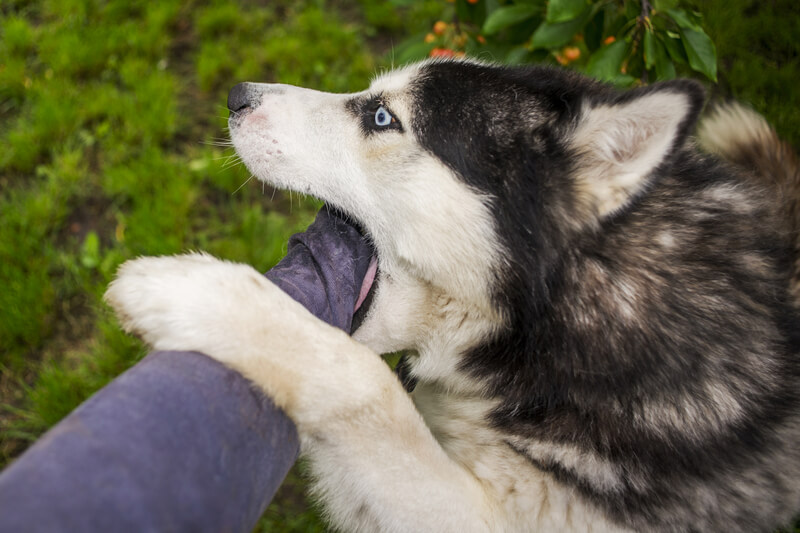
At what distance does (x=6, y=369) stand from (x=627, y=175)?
298 cm

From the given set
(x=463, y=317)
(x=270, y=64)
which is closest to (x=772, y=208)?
(x=463, y=317)

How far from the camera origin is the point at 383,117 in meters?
2.12

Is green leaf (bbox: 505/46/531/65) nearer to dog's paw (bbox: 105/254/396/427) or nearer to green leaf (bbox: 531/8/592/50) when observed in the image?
green leaf (bbox: 531/8/592/50)

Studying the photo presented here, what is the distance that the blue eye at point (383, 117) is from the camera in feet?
6.91

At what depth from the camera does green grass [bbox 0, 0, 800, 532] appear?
9.62 feet

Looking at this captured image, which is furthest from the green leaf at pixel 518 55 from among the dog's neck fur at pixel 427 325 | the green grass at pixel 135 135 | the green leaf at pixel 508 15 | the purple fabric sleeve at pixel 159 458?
the purple fabric sleeve at pixel 159 458

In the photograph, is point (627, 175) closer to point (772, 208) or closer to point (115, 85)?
point (772, 208)

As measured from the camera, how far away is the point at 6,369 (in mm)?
2867

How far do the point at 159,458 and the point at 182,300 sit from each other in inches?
17.2

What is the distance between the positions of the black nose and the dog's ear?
124 centimetres

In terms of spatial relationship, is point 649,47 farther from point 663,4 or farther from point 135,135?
point 135,135

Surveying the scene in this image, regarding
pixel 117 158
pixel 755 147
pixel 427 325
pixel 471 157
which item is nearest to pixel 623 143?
pixel 471 157

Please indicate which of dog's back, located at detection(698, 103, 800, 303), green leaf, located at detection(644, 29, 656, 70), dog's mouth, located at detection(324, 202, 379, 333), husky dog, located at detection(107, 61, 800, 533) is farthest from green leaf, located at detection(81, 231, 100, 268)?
dog's back, located at detection(698, 103, 800, 303)

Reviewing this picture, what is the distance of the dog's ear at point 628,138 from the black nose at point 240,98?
1236 millimetres
